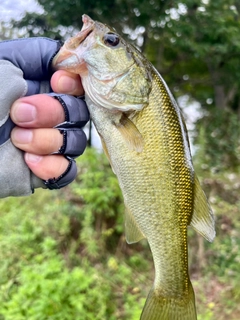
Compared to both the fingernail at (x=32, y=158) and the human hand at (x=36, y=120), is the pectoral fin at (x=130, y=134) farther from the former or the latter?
the fingernail at (x=32, y=158)

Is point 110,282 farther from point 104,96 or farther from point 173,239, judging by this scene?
point 104,96

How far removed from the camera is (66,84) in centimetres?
140

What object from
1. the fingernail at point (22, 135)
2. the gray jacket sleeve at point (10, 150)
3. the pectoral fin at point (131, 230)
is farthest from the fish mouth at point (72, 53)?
the pectoral fin at point (131, 230)

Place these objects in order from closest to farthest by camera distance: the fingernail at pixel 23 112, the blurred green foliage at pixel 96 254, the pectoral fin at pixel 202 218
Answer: the fingernail at pixel 23 112 → the pectoral fin at pixel 202 218 → the blurred green foliage at pixel 96 254

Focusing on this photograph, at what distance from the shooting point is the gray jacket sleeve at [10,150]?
1.33m

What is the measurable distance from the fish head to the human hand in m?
0.06

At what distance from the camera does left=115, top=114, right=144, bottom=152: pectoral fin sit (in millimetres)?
1429

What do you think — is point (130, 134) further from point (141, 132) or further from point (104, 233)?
point (104, 233)

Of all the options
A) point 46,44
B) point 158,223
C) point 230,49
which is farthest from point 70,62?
point 230,49

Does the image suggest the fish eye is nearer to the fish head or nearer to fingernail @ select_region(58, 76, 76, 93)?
the fish head

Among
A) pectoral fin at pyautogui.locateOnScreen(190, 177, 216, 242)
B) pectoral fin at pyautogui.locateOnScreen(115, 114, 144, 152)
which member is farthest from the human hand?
pectoral fin at pyautogui.locateOnScreen(190, 177, 216, 242)

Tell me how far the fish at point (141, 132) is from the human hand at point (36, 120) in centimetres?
7

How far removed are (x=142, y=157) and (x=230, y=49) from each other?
16.9ft

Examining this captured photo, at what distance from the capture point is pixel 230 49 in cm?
591
